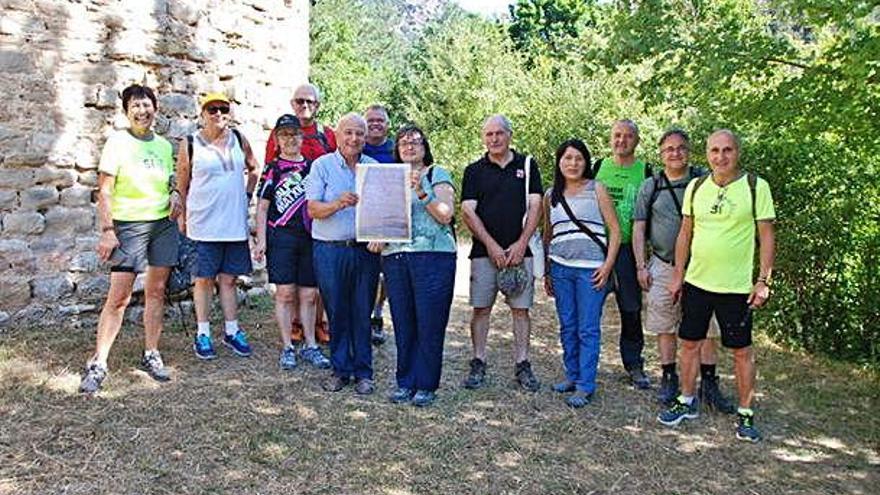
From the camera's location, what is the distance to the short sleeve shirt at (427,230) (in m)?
4.34

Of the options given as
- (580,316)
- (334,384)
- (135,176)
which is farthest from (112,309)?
(580,316)

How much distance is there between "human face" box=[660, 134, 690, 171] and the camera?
4.48 metres

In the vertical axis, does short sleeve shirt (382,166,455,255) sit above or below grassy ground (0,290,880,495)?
above

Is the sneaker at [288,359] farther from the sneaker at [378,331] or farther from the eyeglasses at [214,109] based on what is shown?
the eyeglasses at [214,109]

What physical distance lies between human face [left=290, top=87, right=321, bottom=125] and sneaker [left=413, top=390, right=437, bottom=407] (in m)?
2.08

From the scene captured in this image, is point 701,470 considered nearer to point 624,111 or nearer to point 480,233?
point 480,233

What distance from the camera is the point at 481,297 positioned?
470cm

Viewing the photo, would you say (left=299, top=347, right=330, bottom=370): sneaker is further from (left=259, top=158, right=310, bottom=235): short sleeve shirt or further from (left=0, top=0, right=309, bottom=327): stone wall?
(left=0, top=0, right=309, bottom=327): stone wall

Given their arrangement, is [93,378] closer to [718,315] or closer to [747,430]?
[718,315]

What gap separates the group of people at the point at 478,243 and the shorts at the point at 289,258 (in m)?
0.01

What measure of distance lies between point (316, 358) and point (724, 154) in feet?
9.30

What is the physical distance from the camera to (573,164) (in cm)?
456

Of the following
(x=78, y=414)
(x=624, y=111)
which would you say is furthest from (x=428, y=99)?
(x=78, y=414)

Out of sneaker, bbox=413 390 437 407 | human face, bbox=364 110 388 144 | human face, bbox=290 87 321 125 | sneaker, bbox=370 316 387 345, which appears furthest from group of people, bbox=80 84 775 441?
sneaker, bbox=370 316 387 345
